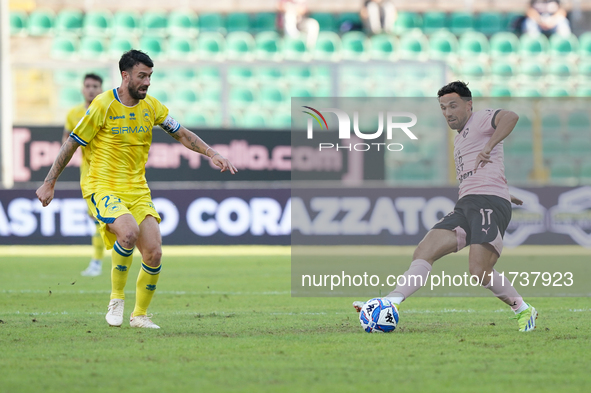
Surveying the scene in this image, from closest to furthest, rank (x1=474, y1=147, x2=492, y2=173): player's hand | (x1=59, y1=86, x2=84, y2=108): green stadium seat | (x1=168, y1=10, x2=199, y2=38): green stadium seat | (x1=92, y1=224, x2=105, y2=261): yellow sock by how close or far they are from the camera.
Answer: (x1=474, y1=147, x2=492, y2=173): player's hand → (x1=92, y1=224, x2=105, y2=261): yellow sock → (x1=59, y1=86, x2=84, y2=108): green stadium seat → (x1=168, y1=10, x2=199, y2=38): green stadium seat

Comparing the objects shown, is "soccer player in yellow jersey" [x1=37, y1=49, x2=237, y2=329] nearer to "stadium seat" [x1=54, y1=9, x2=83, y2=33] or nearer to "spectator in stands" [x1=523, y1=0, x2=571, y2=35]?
"stadium seat" [x1=54, y1=9, x2=83, y2=33]

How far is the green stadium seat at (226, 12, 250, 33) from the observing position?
21.7 m

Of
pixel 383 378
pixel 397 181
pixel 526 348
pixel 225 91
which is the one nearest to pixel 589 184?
pixel 397 181

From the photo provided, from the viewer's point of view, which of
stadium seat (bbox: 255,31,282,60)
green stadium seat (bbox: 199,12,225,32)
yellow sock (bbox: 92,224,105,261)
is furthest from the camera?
green stadium seat (bbox: 199,12,225,32)

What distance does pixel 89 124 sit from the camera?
6000mm

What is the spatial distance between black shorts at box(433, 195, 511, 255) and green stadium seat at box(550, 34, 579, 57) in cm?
1599

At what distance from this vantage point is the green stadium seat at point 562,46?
2077cm

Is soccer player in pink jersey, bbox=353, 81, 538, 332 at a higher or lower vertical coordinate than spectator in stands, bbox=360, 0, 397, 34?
lower

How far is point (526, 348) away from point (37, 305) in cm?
448

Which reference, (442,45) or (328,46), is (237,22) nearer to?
(328,46)

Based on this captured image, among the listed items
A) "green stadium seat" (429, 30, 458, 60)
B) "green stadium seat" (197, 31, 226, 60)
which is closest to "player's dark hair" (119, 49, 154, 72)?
"green stadium seat" (197, 31, 226, 60)

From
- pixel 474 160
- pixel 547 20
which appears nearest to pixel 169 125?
pixel 474 160

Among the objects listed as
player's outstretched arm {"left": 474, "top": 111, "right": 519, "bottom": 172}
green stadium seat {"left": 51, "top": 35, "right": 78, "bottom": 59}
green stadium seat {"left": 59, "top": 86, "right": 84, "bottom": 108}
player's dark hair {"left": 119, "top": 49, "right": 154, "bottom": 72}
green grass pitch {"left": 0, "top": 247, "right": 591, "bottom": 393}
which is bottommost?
green grass pitch {"left": 0, "top": 247, "right": 591, "bottom": 393}

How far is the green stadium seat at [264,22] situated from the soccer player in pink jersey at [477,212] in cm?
1611
